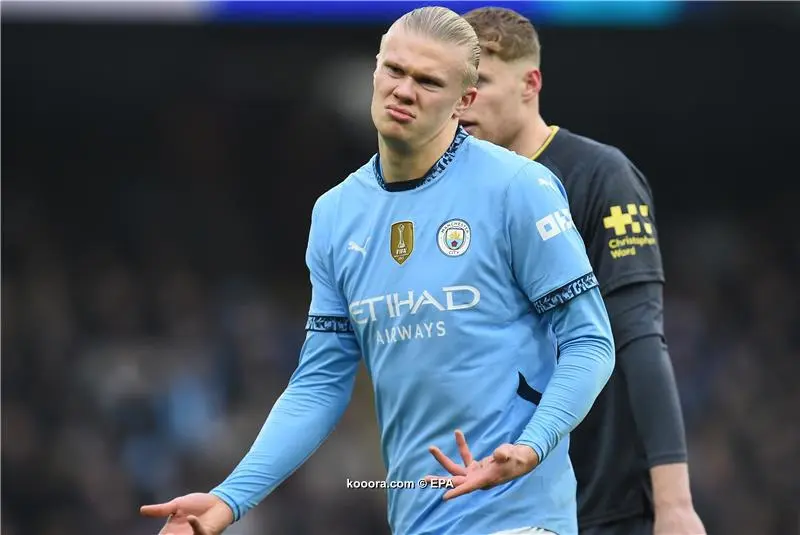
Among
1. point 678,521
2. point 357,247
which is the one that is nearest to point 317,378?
point 357,247

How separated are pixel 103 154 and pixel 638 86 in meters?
5.04

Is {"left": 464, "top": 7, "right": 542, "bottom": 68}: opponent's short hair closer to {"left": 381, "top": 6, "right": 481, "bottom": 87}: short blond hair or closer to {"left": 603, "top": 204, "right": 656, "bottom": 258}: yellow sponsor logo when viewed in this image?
{"left": 603, "top": 204, "right": 656, "bottom": 258}: yellow sponsor logo

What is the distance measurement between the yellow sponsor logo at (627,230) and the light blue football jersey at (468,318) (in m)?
0.92

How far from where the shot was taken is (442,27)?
349 cm

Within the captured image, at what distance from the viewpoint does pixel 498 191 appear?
345 centimetres

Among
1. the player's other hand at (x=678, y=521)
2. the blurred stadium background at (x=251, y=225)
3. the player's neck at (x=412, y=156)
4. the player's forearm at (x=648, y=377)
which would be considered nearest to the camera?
the player's neck at (x=412, y=156)

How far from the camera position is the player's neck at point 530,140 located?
181 inches

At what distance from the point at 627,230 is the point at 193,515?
1.78 meters

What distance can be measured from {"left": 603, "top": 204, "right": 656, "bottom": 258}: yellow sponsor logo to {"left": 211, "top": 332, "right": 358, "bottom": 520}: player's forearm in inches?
41.5

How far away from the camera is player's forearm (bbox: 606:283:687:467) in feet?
13.9

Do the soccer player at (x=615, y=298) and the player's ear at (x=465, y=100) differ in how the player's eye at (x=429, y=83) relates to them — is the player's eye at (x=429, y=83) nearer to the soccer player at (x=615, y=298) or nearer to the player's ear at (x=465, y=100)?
the player's ear at (x=465, y=100)

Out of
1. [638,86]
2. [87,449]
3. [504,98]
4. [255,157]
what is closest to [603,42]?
[638,86]

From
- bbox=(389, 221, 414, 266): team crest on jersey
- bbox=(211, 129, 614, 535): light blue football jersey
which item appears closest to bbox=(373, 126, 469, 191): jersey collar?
bbox=(211, 129, 614, 535): light blue football jersey

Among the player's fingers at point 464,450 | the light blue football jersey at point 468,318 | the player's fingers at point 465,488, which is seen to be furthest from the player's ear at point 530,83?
the player's fingers at point 465,488
